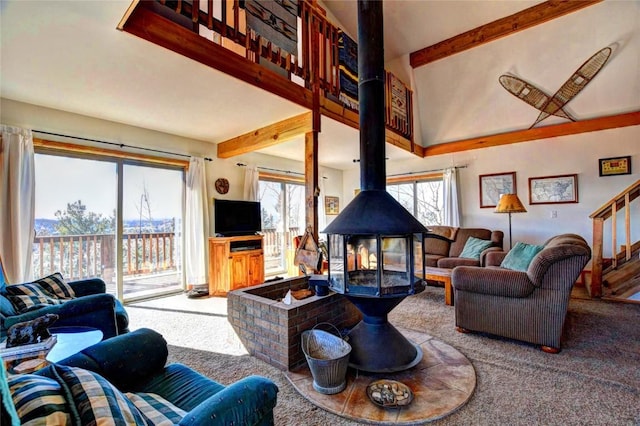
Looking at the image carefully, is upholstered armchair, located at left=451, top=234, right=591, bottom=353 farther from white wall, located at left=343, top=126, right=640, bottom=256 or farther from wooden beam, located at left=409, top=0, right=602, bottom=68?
wooden beam, located at left=409, top=0, right=602, bottom=68

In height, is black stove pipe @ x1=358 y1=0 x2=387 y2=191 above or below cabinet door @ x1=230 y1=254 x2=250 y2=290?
above

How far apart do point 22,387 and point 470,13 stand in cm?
612

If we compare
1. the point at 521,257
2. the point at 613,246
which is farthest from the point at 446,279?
the point at 613,246

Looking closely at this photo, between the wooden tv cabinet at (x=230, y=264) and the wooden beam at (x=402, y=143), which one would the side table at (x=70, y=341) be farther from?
the wooden beam at (x=402, y=143)

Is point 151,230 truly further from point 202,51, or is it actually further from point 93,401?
point 93,401

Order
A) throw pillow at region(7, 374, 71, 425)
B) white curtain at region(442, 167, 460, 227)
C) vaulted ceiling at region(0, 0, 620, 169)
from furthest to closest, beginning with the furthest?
white curtain at region(442, 167, 460, 227), vaulted ceiling at region(0, 0, 620, 169), throw pillow at region(7, 374, 71, 425)

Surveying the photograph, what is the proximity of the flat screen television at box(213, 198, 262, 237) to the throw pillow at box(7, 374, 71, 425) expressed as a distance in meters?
3.88

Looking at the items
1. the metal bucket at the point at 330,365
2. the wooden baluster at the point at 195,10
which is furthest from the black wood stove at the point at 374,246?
the wooden baluster at the point at 195,10

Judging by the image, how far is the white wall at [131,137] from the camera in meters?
3.16

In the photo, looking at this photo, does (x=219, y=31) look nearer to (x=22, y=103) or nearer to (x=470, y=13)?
(x=22, y=103)

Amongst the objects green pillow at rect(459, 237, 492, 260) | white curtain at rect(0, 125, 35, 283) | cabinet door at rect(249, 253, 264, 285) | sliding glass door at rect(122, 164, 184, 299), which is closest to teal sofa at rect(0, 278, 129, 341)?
white curtain at rect(0, 125, 35, 283)

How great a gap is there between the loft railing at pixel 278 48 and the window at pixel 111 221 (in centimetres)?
220

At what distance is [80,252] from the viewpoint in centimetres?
368

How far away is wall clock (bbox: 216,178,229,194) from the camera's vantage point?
16.0 ft
